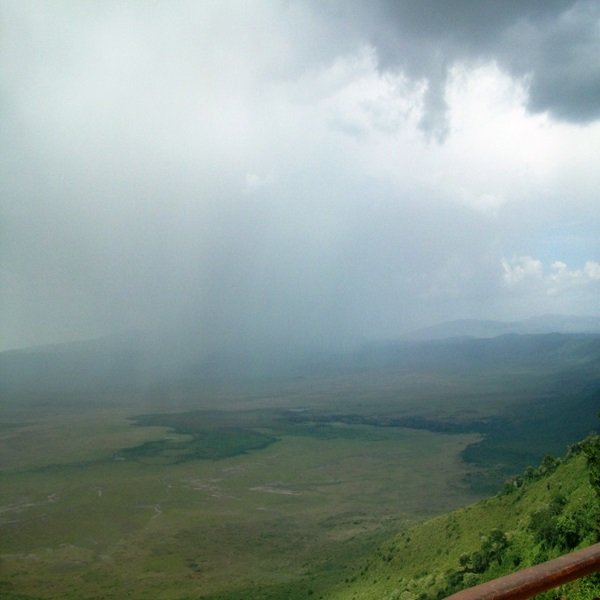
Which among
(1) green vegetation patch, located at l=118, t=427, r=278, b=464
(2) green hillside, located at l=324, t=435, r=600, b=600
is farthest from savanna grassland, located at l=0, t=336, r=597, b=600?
(2) green hillside, located at l=324, t=435, r=600, b=600

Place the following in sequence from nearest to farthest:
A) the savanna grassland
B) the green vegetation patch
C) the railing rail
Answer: the railing rail → the savanna grassland → the green vegetation patch

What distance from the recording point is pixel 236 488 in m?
89.0

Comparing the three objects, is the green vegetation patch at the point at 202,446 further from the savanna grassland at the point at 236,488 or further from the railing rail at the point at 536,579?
the railing rail at the point at 536,579

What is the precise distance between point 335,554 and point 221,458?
65.7m

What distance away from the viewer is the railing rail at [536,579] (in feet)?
11.7

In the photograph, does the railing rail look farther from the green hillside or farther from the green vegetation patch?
the green vegetation patch

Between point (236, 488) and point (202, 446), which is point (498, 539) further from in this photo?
point (202, 446)

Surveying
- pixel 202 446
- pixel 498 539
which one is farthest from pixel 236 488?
pixel 498 539

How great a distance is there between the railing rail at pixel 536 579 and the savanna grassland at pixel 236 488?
1598 inches

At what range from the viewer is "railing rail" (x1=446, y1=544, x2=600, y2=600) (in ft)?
11.7

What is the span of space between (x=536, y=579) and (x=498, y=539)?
29.6 m

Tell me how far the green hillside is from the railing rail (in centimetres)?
1186

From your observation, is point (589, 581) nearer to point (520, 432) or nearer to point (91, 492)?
point (91, 492)

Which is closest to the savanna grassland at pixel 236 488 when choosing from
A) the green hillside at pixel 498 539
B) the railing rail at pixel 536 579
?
the green hillside at pixel 498 539
